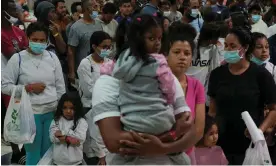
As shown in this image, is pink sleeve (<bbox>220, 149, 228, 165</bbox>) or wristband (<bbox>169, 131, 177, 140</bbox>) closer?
wristband (<bbox>169, 131, 177, 140</bbox>)

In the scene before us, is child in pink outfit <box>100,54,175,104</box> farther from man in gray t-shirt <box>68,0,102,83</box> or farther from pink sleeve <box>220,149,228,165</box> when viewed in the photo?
man in gray t-shirt <box>68,0,102,83</box>

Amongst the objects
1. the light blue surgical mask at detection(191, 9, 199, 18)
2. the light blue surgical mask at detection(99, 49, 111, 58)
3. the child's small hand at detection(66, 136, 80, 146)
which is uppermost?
the light blue surgical mask at detection(191, 9, 199, 18)

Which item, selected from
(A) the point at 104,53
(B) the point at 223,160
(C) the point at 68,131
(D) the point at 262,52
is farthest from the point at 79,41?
(B) the point at 223,160

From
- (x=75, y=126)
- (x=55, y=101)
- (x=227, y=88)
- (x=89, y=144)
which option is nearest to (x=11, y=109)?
(x=55, y=101)

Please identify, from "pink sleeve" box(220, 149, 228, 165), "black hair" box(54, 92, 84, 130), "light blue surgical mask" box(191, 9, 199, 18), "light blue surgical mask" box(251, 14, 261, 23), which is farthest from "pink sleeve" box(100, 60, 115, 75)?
"light blue surgical mask" box(251, 14, 261, 23)

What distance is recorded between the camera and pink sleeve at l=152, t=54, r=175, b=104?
182 centimetres

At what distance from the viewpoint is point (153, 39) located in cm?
186

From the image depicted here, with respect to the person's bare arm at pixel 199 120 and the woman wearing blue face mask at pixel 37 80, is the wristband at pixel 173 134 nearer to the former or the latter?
the person's bare arm at pixel 199 120

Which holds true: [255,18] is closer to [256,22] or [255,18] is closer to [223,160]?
[256,22]

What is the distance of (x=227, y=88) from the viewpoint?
3.06 meters

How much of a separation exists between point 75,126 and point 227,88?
5.66 feet

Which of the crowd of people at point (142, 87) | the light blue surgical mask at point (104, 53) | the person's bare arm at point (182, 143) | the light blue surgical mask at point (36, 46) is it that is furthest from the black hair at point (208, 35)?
the person's bare arm at point (182, 143)

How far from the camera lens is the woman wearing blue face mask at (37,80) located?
381cm

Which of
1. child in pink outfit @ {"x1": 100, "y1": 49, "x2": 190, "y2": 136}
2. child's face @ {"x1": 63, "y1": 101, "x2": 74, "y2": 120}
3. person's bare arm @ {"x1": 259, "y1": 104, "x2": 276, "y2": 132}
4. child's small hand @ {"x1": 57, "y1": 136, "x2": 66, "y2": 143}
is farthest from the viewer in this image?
child's face @ {"x1": 63, "y1": 101, "x2": 74, "y2": 120}
